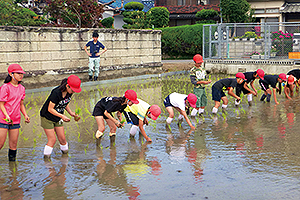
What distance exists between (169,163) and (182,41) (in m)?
23.3

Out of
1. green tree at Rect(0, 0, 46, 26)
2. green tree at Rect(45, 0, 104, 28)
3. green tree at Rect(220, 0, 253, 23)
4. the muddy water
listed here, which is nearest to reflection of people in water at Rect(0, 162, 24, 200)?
the muddy water

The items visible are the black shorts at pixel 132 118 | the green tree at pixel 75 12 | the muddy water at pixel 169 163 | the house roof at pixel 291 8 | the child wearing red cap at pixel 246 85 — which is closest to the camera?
the muddy water at pixel 169 163

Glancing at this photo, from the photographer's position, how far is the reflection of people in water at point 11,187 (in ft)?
15.3

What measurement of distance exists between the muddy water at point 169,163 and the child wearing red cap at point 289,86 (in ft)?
8.62

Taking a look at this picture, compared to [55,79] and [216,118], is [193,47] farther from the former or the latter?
[216,118]

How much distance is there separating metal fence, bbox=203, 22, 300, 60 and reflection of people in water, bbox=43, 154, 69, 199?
13.6m

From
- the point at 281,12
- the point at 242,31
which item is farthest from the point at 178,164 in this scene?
the point at 281,12

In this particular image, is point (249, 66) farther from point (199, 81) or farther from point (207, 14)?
point (207, 14)

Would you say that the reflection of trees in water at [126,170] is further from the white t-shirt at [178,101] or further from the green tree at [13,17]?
the green tree at [13,17]

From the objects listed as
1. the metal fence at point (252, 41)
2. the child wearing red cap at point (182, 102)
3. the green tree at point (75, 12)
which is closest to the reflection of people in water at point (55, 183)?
the child wearing red cap at point (182, 102)

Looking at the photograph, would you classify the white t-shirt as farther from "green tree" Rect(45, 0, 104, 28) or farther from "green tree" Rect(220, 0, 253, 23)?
"green tree" Rect(220, 0, 253, 23)

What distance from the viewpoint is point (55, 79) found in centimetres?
1443

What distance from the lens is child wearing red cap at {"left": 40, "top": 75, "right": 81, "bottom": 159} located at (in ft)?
19.3

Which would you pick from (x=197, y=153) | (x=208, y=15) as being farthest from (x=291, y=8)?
(x=197, y=153)
